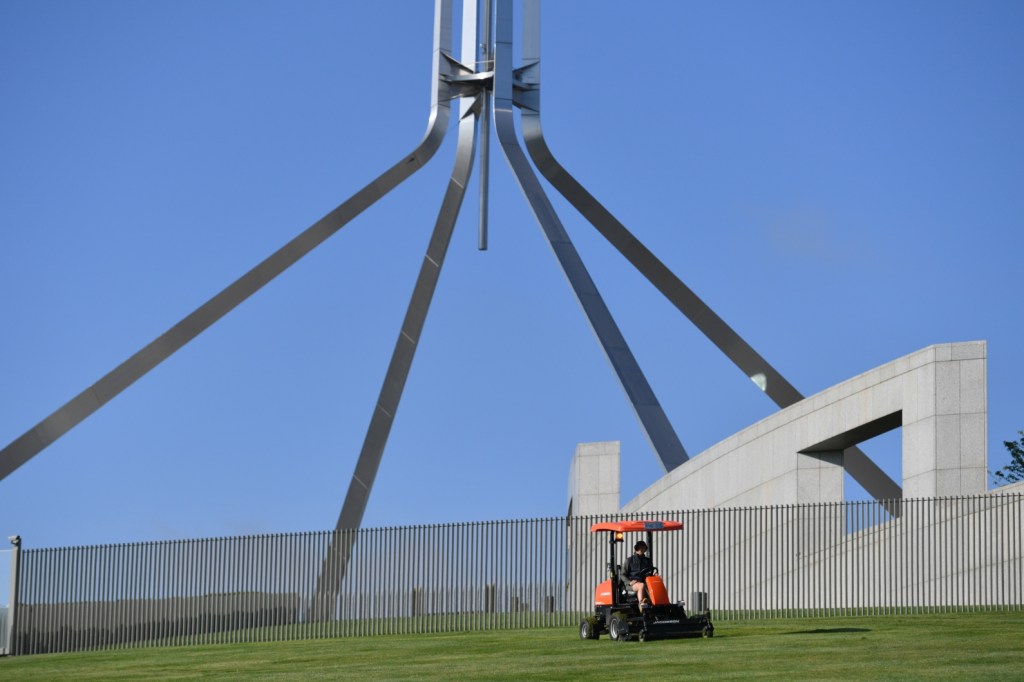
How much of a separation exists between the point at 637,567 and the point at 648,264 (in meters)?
23.4

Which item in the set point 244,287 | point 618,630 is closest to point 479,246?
point 244,287

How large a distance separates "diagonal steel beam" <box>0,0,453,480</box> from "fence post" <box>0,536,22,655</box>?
37.3 feet

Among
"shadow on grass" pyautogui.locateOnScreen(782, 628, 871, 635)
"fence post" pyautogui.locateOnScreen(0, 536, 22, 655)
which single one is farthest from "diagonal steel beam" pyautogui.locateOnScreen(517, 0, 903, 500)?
"fence post" pyautogui.locateOnScreen(0, 536, 22, 655)

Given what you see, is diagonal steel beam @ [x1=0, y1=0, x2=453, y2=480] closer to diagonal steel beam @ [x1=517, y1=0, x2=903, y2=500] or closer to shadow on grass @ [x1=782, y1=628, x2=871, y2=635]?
diagonal steel beam @ [x1=517, y1=0, x2=903, y2=500]

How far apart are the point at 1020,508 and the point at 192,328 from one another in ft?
80.9

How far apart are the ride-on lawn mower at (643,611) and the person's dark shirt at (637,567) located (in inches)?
3.9

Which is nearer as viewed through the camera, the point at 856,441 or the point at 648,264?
the point at 856,441

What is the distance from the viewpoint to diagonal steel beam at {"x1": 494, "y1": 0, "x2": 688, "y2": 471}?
3953cm

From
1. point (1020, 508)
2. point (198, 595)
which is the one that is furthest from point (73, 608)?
point (1020, 508)

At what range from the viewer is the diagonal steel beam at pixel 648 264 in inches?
1556

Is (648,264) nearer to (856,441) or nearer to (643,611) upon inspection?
(856,441)

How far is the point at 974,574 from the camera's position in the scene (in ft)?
89.8

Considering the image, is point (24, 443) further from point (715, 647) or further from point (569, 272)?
point (715, 647)

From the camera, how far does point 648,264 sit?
4428 centimetres
